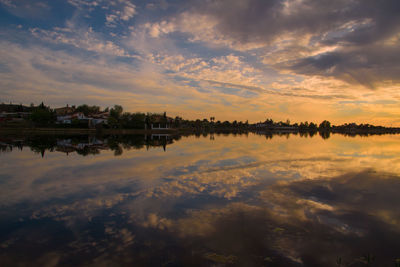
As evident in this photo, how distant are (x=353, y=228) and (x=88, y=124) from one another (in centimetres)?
9417

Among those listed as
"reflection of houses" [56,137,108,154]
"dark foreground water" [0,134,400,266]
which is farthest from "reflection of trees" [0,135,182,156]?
"dark foreground water" [0,134,400,266]

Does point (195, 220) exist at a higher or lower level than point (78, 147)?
higher

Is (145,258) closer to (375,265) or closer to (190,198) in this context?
(190,198)

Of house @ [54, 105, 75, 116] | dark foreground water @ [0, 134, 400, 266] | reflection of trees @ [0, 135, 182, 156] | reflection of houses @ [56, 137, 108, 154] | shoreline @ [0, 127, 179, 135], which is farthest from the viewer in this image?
house @ [54, 105, 75, 116]

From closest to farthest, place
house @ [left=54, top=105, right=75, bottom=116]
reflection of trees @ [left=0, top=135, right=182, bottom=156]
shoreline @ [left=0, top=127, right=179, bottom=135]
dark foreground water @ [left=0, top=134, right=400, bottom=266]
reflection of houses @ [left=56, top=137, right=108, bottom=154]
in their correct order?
dark foreground water @ [left=0, top=134, right=400, bottom=266]
reflection of trees @ [left=0, top=135, right=182, bottom=156]
reflection of houses @ [left=56, top=137, right=108, bottom=154]
shoreline @ [left=0, top=127, right=179, bottom=135]
house @ [left=54, top=105, right=75, bottom=116]

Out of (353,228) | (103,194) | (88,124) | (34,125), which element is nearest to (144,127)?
(88,124)

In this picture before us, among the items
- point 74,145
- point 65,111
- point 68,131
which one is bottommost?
point 74,145

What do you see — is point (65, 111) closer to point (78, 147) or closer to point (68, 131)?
point (68, 131)

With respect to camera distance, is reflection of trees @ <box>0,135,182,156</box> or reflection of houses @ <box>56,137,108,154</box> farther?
reflection of houses @ <box>56,137,108,154</box>

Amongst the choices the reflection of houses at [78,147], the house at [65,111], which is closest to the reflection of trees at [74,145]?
the reflection of houses at [78,147]

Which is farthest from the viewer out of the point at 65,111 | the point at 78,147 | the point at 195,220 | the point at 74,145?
the point at 65,111

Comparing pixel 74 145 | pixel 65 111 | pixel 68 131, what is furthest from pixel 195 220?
pixel 65 111

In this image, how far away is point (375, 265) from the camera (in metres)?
6.66

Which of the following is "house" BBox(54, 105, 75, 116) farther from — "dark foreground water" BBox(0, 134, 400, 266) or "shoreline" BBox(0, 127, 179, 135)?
"dark foreground water" BBox(0, 134, 400, 266)
